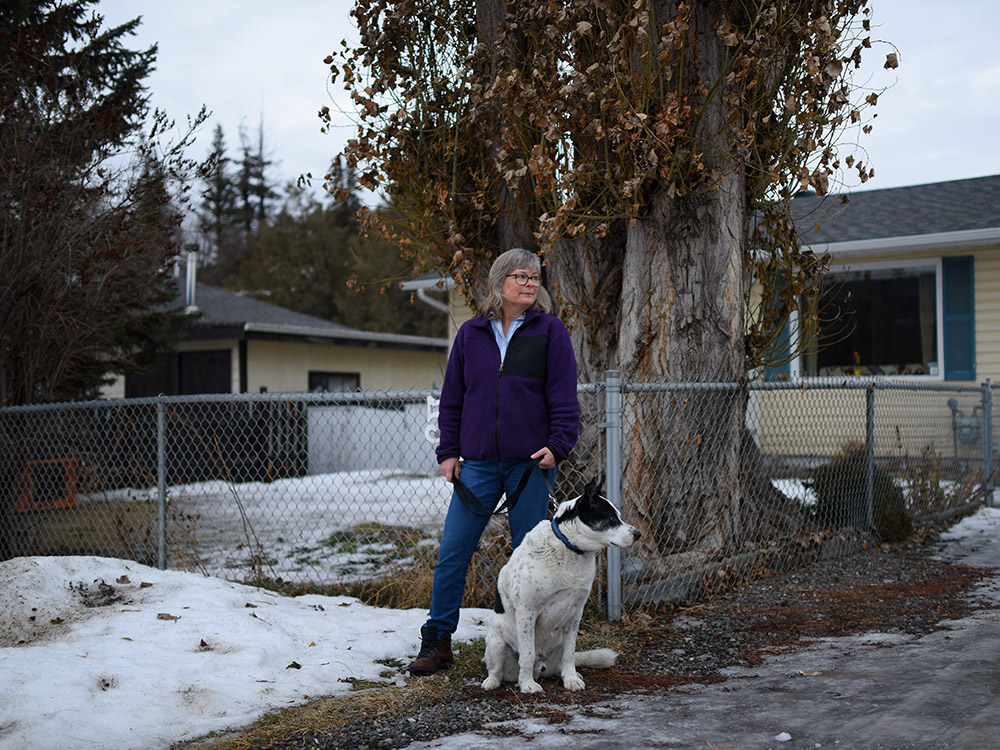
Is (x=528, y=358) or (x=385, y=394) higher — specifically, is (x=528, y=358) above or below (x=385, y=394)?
above

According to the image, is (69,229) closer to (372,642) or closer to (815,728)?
(372,642)

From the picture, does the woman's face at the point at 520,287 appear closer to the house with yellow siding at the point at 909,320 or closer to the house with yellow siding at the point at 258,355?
the house with yellow siding at the point at 909,320

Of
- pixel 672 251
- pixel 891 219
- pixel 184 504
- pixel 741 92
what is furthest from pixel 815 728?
pixel 891 219

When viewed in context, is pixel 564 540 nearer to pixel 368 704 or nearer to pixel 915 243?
pixel 368 704

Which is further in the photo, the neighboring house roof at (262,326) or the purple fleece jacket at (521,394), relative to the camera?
the neighboring house roof at (262,326)

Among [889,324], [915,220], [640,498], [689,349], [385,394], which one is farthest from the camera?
[889,324]

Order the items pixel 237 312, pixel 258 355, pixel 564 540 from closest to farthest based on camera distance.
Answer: pixel 564 540 → pixel 258 355 → pixel 237 312

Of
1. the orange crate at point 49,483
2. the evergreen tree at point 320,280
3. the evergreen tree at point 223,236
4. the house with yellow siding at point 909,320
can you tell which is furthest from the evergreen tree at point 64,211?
the evergreen tree at point 223,236

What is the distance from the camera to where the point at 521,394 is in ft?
13.4

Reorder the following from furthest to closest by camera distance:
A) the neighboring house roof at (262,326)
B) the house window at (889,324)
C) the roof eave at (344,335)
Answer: the roof eave at (344,335) → the neighboring house roof at (262,326) → the house window at (889,324)

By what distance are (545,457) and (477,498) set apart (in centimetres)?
41

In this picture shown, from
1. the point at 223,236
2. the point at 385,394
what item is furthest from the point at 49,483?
the point at 223,236

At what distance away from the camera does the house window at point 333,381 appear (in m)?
18.9

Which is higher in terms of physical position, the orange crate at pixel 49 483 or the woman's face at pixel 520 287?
the woman's face at pixel 520 287
